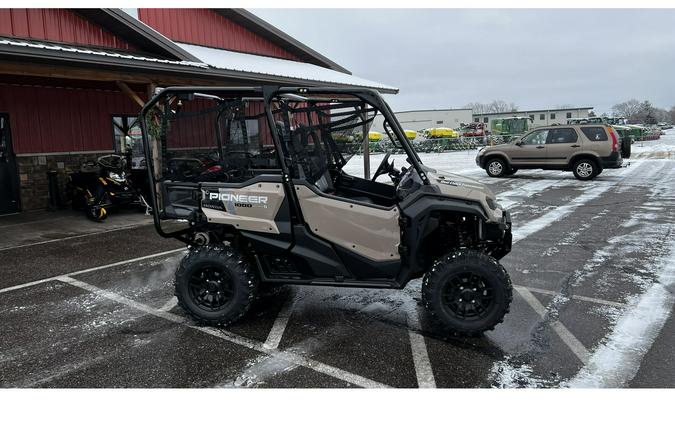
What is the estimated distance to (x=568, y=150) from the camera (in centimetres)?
1539

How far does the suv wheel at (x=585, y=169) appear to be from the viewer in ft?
49.7

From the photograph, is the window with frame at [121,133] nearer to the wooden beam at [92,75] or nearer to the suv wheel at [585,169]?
the wooden beam at [92,75]

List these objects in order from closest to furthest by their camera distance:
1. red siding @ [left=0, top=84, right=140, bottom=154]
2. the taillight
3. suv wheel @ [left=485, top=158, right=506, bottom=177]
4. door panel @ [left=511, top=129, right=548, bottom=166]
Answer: red siding @ [left=0, top=84, right=140, bottom=154]
the taillight
door panel @ [left=511, top=129, right=548, bottom=166]
suv wheel @ [left=485, top=158, right=506, bottom=177]

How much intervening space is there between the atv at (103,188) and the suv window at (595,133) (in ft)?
42.6

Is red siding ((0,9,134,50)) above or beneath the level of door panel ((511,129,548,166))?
above

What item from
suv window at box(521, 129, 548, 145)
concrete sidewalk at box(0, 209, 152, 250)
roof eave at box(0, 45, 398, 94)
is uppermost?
roof eave at box(0, 45, 398, 94)

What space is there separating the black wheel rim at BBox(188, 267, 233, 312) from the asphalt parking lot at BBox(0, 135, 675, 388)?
232 millimetres

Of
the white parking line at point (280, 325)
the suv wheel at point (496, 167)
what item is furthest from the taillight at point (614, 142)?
the white parking line at point (280, 325)

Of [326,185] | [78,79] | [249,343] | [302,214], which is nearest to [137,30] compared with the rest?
[78,79]

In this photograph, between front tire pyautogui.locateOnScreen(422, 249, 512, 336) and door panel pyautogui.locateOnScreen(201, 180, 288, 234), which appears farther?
door panel pyautogui.locateOnScreen(201, 180, 288, 234)

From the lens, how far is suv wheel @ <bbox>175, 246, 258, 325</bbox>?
4172mm

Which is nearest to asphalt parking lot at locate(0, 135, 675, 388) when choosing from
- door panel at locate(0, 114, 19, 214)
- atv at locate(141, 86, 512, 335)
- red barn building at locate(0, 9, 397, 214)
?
atv at locate(141, 86, 512, 335)

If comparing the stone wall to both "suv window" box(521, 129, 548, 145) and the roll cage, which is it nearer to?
the roll cage

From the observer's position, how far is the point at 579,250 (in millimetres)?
6824
